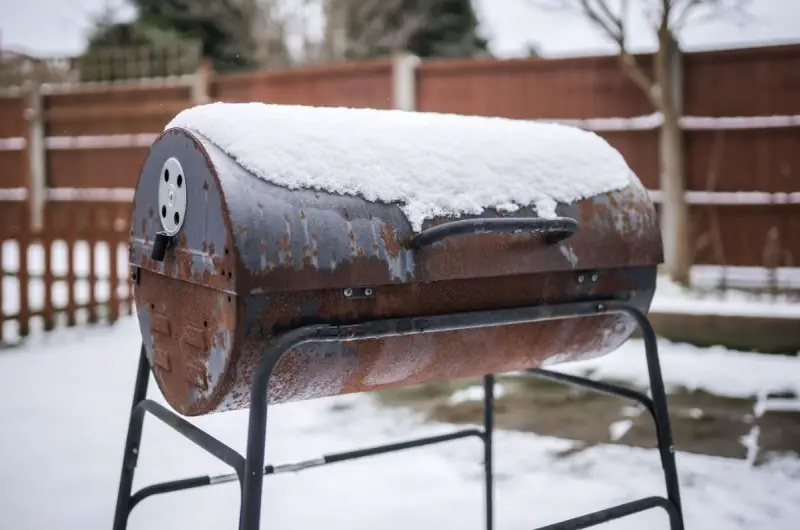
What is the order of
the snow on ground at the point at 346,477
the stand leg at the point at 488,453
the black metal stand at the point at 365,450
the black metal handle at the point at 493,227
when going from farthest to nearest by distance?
the snow on ground at the point at 346,477
the stand leg at the point at 488,453
the black metal handle at the point at 493,227
the black metal stand at the point at 365,450

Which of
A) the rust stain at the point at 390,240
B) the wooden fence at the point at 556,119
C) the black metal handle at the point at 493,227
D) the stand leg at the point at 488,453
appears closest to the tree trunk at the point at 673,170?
the wooden fence at the point at 556,119

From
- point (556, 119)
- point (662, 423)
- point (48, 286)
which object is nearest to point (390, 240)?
point (662, 423)

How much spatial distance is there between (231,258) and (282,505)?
158 cm

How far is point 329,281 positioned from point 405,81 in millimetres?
6902

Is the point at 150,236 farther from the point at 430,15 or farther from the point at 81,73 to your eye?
the point at 430,15

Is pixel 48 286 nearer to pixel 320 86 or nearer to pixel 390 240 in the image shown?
pixel 320 86

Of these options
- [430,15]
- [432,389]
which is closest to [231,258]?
[432,389]

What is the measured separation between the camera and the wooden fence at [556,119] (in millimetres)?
5547

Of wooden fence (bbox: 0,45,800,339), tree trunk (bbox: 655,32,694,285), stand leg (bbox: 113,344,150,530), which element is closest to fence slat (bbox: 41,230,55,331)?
wooden fence (bbox: 0,45,800,339)

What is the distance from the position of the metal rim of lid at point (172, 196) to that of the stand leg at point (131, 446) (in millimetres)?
373

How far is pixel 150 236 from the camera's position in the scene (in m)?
A: 1.46

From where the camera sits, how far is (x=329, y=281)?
1211 mm

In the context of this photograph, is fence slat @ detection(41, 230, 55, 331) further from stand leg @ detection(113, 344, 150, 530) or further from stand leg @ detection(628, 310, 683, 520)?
stand leg @ detection(628, 310, 683, 520)

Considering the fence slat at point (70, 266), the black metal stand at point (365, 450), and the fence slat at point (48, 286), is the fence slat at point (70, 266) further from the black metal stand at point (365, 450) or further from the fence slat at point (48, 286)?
the black metal stand at point (365, 450)
